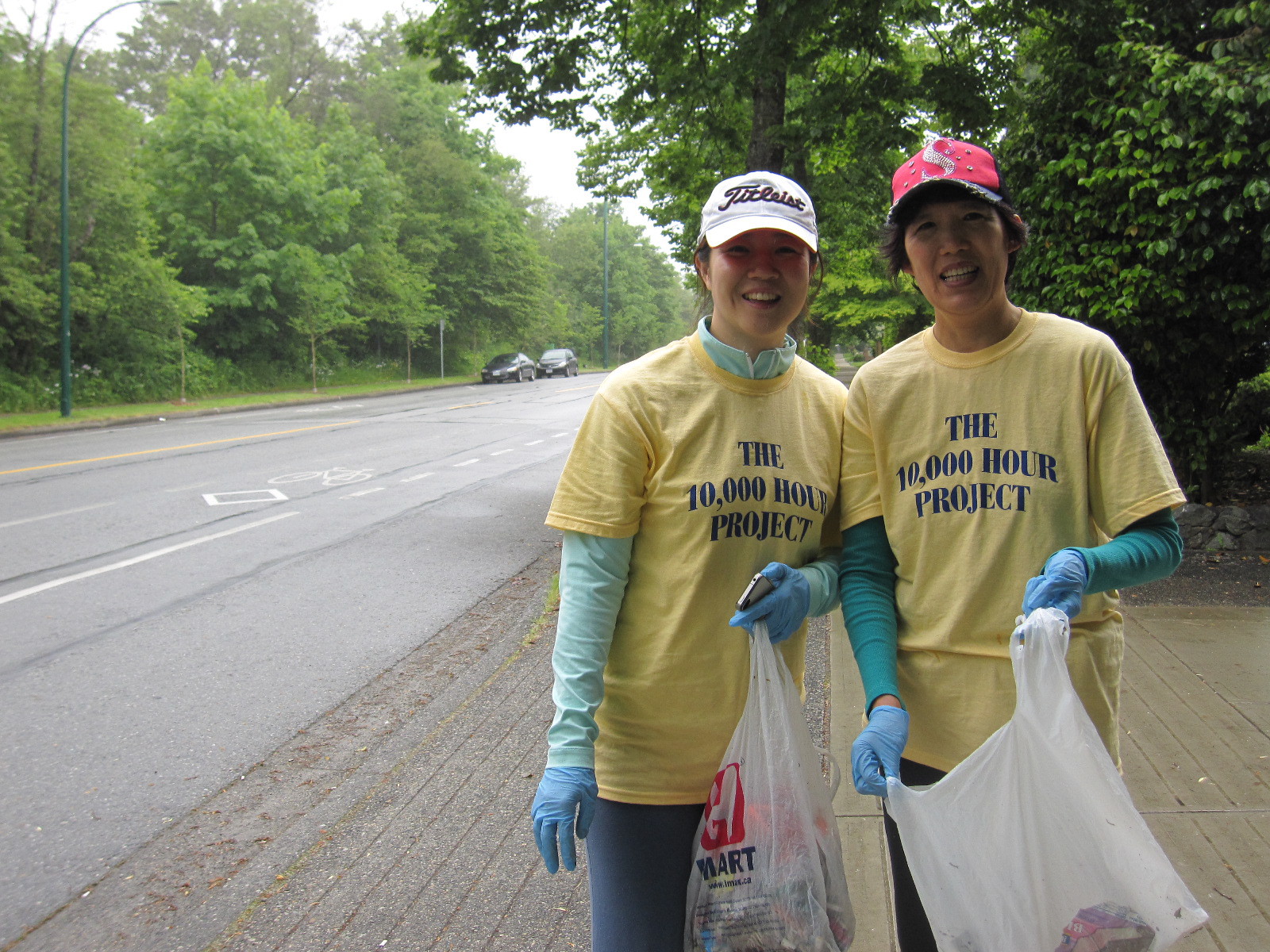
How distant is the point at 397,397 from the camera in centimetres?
3183

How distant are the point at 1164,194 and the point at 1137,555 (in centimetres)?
544

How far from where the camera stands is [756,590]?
1.72 m

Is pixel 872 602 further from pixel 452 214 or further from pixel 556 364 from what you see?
pixel 556 364

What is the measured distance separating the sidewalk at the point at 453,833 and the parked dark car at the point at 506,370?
1448 inches

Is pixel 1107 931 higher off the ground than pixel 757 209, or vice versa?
pixel 757 209

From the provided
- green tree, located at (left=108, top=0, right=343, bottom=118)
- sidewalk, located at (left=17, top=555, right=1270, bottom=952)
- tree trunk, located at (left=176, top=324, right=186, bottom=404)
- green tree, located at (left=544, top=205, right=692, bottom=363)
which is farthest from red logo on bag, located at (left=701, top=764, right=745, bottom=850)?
green tree, located at (left=544, top=205, right=692, bottom=363)

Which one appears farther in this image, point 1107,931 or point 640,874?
point 640,874

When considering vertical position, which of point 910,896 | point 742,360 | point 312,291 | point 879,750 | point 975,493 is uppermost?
point 312,291

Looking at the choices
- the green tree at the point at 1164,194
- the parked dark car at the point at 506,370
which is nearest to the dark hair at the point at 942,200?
the green tree at the point at 1164,194

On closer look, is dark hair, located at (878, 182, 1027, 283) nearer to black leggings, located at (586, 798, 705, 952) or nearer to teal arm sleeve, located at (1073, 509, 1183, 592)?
teal arm sleeve, located at (1073, 509, 1183, 592)

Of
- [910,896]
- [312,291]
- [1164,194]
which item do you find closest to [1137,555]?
[910,896]

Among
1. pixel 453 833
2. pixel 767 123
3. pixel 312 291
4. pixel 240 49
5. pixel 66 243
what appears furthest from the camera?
pixel 240 49

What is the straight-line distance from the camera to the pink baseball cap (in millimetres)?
1810

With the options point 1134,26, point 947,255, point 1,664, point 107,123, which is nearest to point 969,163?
point 947,255
